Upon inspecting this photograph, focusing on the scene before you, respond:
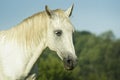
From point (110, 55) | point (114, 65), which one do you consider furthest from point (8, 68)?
point (110, 55)

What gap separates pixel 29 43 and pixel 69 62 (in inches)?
38.2

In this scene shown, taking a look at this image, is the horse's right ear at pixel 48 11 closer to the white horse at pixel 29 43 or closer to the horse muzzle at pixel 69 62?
the white horse at pixel 29 43

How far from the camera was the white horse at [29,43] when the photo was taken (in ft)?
36.9

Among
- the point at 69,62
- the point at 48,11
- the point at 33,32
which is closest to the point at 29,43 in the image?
the point at 33,32

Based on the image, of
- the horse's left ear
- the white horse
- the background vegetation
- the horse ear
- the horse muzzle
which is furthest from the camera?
the background vegetation

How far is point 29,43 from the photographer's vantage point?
446 inches

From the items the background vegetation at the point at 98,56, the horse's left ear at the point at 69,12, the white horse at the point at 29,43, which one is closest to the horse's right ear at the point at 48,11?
the white horse at the point at 29,43

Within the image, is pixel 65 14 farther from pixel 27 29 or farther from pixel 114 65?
pixel 114 65

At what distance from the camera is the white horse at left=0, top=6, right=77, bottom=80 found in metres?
11.2

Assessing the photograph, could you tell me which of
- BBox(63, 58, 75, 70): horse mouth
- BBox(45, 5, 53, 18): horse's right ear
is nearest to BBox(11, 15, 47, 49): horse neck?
BBox(45, 5, 53, 18): horse's right ear

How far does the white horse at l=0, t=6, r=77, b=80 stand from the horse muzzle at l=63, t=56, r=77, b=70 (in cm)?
19

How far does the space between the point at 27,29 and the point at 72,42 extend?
1035mm

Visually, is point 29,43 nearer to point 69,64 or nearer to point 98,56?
point 69,64

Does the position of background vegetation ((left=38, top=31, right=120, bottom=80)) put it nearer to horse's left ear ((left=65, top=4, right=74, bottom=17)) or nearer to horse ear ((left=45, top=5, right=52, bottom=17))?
horse's left ear ((left=65, top=4, right=74, bottom=17))
